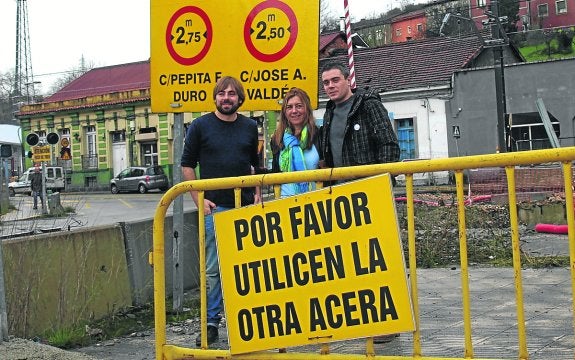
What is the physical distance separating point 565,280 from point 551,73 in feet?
97.3

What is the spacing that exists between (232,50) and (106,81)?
53.8 metres

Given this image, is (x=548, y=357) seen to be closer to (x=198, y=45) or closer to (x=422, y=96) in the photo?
(x=198, y=45)

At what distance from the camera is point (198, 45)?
644 centimetres

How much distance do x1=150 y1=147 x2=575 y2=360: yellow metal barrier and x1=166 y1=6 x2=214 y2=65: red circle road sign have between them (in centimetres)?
249

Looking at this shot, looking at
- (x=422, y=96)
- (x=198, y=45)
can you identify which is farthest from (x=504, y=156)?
(x=422, y=96)

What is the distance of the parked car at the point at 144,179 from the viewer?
43281mm

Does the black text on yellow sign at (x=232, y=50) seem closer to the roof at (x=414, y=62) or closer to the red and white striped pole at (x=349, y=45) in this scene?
the red and white striped pole at (x=349, y=45)

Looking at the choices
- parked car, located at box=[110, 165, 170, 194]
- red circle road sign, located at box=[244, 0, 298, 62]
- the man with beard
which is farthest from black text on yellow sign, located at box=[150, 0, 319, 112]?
parked car, located at box=[110, 165, 170, 194]

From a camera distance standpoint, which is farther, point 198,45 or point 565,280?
point 565,280

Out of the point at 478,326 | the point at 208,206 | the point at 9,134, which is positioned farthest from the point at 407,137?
the point at 9,134

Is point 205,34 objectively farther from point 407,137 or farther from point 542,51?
point 542,51

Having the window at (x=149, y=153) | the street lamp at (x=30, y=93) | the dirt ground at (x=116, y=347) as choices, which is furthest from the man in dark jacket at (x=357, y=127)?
the street lamp at (x=30, y=93)

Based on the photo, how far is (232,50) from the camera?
6.52 m

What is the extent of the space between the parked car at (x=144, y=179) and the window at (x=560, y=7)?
56678 mm
